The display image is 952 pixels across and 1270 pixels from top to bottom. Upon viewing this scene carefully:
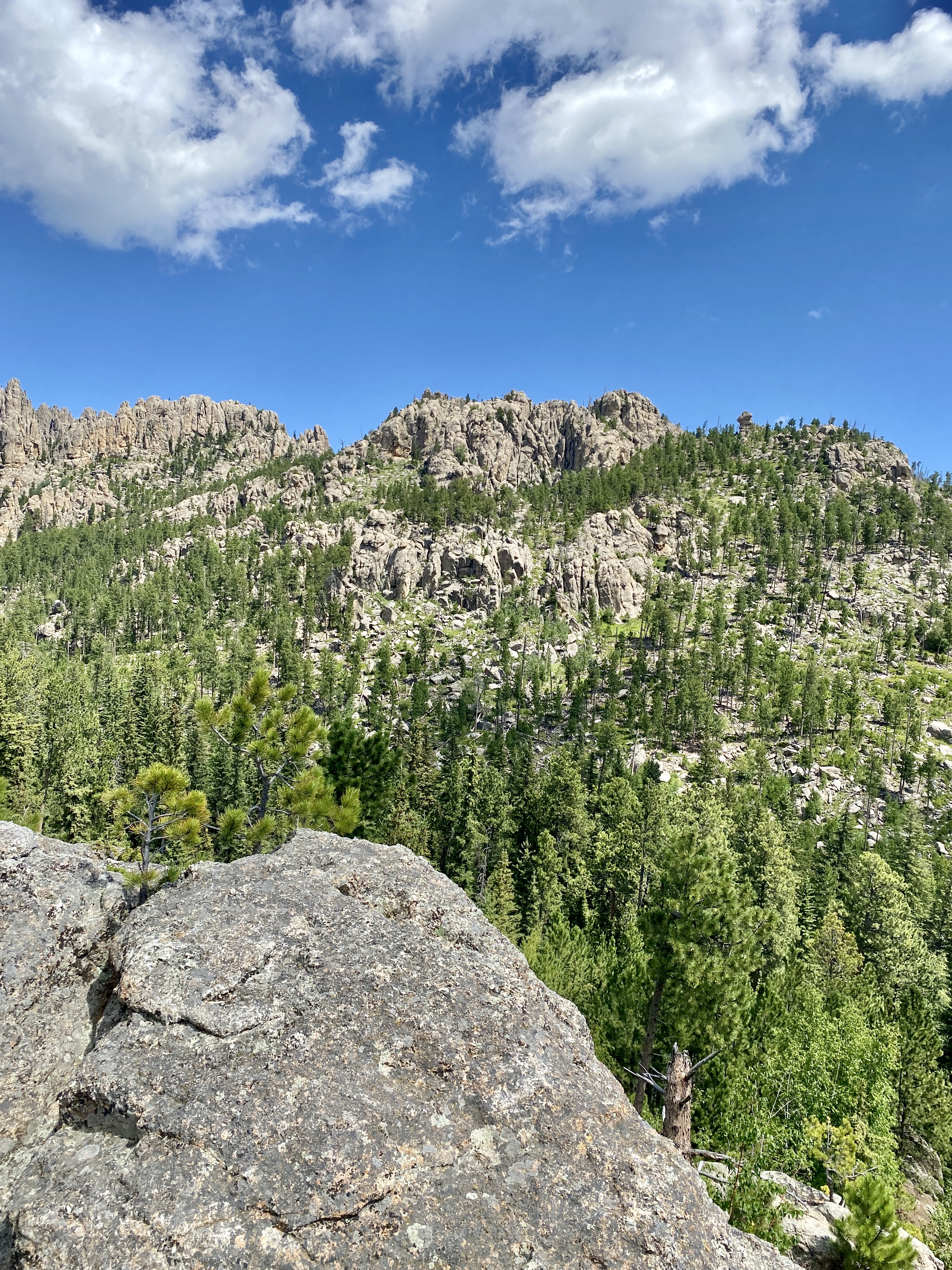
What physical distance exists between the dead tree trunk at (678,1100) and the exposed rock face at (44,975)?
12.4 metres

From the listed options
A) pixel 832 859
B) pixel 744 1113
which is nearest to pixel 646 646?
pixel 832 859

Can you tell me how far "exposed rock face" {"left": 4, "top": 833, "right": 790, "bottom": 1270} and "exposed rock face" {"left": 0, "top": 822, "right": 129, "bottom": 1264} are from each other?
0.94ft

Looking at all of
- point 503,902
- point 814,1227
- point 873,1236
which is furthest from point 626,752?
point 873,1236

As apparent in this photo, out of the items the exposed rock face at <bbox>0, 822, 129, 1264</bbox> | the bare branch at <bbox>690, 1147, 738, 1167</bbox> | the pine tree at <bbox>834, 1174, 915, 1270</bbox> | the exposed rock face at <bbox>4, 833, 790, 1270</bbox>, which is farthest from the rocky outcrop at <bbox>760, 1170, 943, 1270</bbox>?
the exposed rock face at <bbox>0, 822, 129, 1264</bbox>

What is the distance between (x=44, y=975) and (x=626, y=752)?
347 ft

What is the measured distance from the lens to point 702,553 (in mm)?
190875

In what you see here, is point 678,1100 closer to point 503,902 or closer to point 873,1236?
point 873,1236

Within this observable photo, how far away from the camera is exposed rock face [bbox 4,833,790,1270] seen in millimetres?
5805

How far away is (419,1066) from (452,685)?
130403 mm

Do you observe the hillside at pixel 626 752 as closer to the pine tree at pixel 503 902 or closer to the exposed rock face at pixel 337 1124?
the pine tree at pixel 503 902

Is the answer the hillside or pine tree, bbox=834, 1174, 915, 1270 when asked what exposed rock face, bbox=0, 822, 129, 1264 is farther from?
pine tree, bbox=834, 1174, 915, 1270

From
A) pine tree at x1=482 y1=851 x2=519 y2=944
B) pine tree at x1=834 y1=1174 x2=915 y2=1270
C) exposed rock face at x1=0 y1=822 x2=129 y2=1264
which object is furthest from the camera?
pine tree at x1=482 y1=851 x2=519 y2=944

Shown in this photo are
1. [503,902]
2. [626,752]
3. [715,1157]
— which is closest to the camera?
[715,1157]

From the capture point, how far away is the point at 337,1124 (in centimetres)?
650
